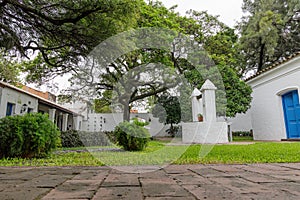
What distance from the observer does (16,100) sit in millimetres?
7625

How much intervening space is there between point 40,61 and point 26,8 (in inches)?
182

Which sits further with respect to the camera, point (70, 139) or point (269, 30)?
point (269, 30)

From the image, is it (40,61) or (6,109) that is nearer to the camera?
(6,109)

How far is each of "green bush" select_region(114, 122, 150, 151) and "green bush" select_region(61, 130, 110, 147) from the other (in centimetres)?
169

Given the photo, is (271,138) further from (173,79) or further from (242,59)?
(242,59)

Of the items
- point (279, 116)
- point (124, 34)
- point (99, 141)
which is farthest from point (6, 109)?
point (279, 116)

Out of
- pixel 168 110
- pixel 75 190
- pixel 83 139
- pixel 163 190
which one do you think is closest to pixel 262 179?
pixel 163 190

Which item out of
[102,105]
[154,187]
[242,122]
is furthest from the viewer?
[242,122]

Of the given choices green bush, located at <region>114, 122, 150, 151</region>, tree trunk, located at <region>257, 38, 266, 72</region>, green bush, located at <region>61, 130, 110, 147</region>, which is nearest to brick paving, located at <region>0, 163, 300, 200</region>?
green bush, located at <region>114, 122, 150, 151</region>

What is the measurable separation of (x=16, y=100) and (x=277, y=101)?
9342 millimetres

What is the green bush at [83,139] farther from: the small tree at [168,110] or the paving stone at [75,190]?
the paving stone at [75,190]

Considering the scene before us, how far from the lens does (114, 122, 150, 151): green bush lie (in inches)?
216

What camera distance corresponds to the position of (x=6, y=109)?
23.3 ft

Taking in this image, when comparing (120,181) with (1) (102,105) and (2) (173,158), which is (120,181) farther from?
(1) (102,105)
